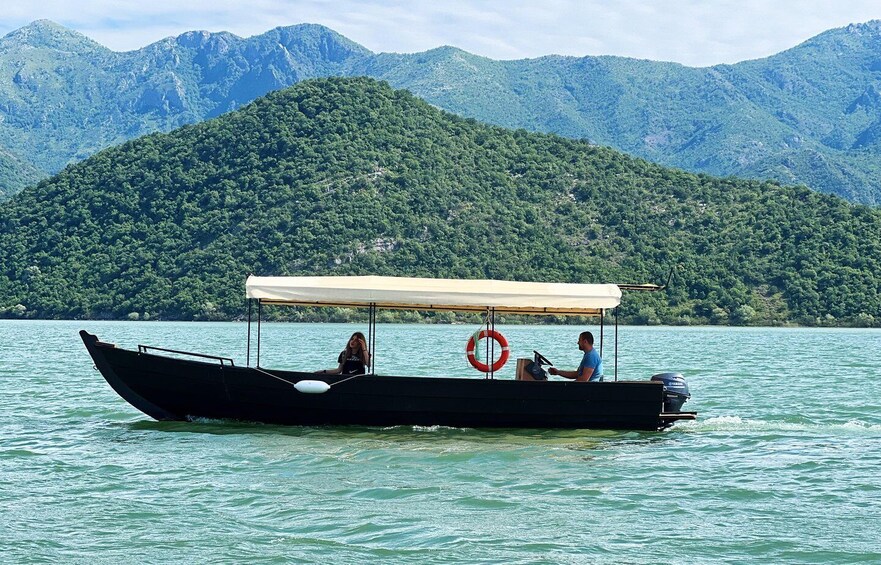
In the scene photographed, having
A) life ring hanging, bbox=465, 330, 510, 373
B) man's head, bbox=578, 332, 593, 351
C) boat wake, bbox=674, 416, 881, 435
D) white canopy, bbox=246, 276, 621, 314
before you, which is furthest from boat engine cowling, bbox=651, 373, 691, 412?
life ring hanging, bbox=465, 330, 510, 373

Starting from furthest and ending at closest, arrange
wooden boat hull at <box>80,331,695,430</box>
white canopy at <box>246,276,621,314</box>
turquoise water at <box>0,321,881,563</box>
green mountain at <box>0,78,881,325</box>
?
green mountain at <box>0,78,881,325</box> → wooden boat hull at <box>80,331,695,430</box> → white canopy at <box>246,276,621,314</box> → turquoise water at <box>0,321,881,563</box>

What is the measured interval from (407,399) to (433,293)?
5.09 ft

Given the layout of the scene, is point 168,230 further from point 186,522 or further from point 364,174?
point 186,522

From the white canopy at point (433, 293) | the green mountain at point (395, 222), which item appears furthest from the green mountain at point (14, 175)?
the white canopy at point (433, 293)

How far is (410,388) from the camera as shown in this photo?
17094mm

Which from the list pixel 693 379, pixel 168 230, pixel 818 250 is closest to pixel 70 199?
→ pixel 168 230

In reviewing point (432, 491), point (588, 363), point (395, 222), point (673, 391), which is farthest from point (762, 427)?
point (395, 222)

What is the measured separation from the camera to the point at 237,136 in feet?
308

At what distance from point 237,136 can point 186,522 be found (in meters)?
84.4

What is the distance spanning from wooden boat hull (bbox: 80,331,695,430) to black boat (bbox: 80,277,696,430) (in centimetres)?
1

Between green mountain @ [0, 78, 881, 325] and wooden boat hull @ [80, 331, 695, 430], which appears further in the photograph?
green mountain @ [0, 78, 881, 325]

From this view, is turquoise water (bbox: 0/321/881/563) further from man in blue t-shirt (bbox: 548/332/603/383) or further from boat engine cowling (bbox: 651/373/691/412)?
man in blue t-shirt (bbox: 548/332/603/383)

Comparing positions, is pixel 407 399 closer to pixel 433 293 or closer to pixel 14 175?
pixel 433 293

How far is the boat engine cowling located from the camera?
58.9 ft
